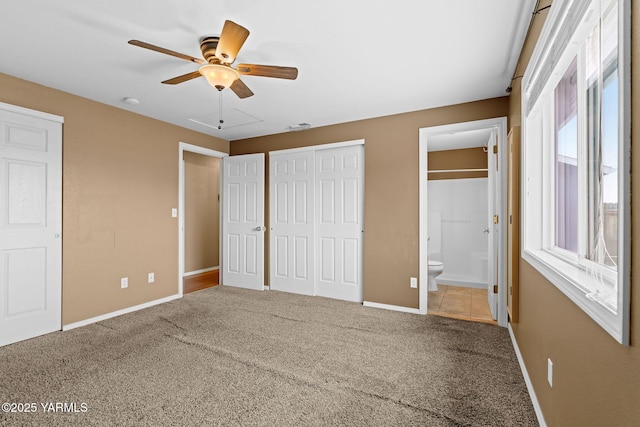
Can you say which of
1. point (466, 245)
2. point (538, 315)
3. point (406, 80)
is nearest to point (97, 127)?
point (406, 80)

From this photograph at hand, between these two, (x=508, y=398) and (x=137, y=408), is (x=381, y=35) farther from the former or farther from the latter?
(x=137, y=408)

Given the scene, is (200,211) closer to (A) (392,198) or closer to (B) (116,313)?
(B) (116,313)

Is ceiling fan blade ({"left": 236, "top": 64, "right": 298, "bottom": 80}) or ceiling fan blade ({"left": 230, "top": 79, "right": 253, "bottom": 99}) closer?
ceiling fan blade ({"left": 236, "top": 64, "right": 298, "bottom": 80})

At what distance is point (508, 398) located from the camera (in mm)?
1964

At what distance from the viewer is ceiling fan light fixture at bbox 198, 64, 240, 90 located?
7.02 ft

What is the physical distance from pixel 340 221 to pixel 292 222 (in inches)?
29.8

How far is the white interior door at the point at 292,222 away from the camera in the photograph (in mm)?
4469

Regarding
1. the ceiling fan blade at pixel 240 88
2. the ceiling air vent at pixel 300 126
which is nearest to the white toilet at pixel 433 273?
the ceiling air vent at pixel 300 126

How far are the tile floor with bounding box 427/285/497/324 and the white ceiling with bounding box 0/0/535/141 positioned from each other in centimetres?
238

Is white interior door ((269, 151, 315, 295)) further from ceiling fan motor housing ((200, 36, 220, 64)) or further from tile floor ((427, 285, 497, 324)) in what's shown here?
ceiling fan motor housing ((200, 36, 220, 64))

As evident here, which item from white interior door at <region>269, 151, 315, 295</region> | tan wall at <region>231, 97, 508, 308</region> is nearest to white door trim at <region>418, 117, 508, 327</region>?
tan wall at <region>231, 97, 508, 308</region>

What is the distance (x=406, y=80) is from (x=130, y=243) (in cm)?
352

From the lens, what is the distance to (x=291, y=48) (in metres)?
2.36

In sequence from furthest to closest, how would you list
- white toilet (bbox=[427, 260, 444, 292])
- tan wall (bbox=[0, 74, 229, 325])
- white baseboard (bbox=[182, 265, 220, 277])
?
1. white baseboard (bbox=[182, 265, 220, 277])
2. white toilet (bbox=[427, 260, 444, 292])
3. tan wall (bbox=[0, 74, 229, 325])
